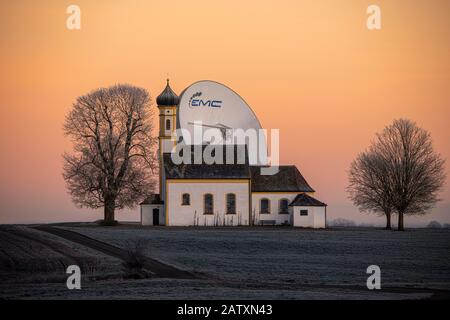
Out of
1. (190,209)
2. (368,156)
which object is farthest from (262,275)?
(368,156)

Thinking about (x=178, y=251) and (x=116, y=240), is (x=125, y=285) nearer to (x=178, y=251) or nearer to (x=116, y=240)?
(x=178, y=251)

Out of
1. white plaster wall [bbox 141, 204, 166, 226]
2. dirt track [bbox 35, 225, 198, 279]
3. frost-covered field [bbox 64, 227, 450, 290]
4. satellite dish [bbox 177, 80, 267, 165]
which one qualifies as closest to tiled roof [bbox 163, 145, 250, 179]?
satellite dish [bbox 177, 80, 267, 165]

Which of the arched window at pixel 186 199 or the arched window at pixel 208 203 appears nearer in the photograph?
the arched window at pixel 186 199

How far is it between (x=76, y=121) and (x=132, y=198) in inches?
322

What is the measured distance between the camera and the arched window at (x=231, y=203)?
270 ft

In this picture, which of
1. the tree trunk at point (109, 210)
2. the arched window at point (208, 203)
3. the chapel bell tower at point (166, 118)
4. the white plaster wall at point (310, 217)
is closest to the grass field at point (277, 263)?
the tree trunk at point (109, 210)

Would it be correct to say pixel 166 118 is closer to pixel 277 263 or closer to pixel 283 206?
pixel 283 206

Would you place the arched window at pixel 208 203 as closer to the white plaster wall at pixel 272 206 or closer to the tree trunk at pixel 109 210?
the white plaster wall at pixel 272 206

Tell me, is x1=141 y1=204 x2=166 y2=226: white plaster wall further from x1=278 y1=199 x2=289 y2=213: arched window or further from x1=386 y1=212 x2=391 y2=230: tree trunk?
x1=386 y1=212 x2=391 y2=230: tree trunk

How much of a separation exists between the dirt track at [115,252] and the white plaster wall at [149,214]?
9360 millimetres

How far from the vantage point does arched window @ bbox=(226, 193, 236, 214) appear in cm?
8219

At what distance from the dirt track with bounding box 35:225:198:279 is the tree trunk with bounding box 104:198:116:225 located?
20.6ft

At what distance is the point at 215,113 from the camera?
84.4 meters

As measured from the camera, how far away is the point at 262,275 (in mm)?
51719
